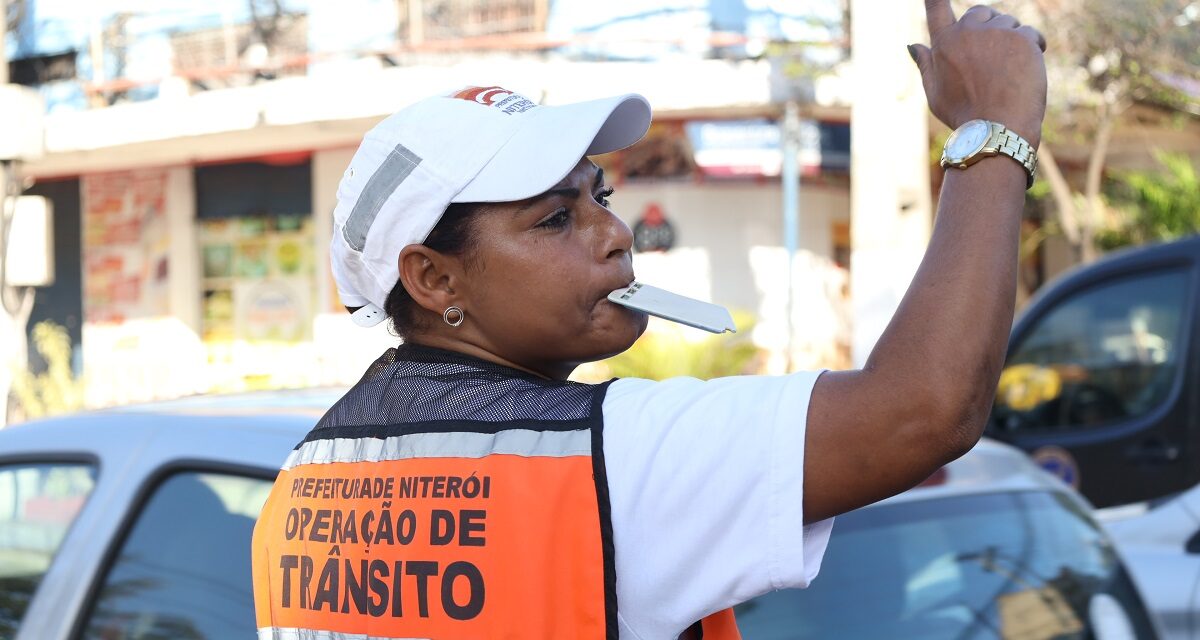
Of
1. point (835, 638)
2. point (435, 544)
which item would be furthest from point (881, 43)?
point (435, 544)

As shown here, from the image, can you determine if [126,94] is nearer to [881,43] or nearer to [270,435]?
[881,43]

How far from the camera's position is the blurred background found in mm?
10711

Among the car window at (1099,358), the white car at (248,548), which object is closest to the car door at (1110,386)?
the car window at (1099,358)

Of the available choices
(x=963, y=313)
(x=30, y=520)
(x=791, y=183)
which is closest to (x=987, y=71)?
(x=963, y=313)

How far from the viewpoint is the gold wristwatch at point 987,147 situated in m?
1.29

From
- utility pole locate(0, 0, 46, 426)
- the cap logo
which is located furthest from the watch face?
Result: utility pole locate(0, 0, 46, 426)

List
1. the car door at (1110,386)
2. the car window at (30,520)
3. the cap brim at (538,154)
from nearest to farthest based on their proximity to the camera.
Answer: the cap brim at (538,154)
the car window at (30,520)
the car door at (1110,386)

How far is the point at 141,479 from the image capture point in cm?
261

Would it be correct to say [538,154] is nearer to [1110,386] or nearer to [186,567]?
[186,567]

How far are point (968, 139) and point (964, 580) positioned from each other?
5.00ft

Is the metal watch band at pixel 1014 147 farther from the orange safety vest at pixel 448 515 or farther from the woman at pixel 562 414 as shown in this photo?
the orange safety vest at pixel 448 515

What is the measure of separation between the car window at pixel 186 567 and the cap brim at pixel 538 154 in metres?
1.10

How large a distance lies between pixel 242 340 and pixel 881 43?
36.0 feet

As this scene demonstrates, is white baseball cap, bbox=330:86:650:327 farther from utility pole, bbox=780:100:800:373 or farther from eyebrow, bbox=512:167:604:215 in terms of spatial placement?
utility pole, bbox=780:100:800:373
